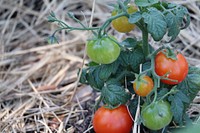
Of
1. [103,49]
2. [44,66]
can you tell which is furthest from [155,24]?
[44,66]

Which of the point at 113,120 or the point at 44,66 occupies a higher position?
the point at 113,120

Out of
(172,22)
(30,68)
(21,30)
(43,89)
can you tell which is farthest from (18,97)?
(172,22)

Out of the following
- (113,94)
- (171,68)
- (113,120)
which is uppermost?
(171,68)

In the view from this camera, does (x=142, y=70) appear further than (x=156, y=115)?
Yes

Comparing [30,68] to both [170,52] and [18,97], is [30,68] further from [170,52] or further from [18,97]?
[170,52]

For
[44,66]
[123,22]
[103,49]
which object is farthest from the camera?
[44,66]

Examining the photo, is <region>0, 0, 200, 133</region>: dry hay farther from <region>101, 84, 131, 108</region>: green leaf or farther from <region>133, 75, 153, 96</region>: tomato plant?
<region>133, 75, 153, 96</region>: tomato plant

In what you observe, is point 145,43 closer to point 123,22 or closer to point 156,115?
point 123,22

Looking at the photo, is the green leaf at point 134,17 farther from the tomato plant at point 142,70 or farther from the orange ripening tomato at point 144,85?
the orange ripening tomato at point 144,85
